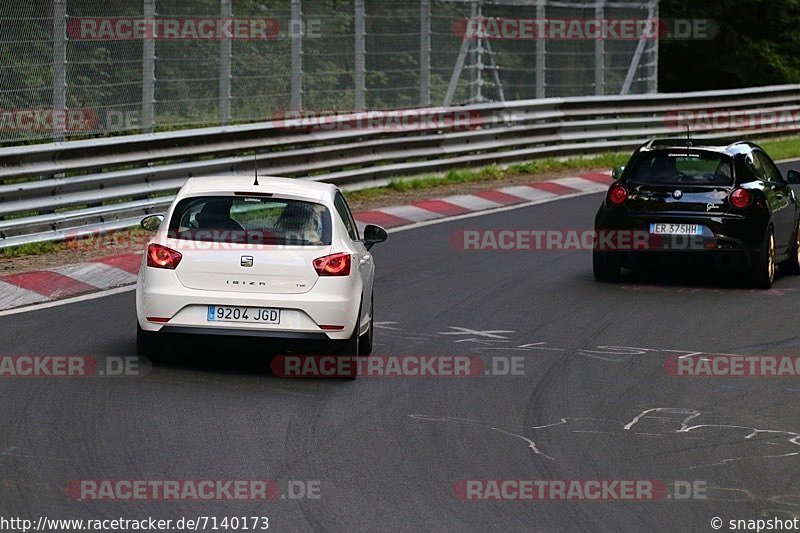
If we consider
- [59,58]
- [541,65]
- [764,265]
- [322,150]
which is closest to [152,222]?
[59,58]

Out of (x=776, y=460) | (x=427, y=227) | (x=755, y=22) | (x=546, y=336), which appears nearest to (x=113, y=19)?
(x=427, y=227)

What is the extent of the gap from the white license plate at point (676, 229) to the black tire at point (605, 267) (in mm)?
595

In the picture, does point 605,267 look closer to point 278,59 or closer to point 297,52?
point 278,59

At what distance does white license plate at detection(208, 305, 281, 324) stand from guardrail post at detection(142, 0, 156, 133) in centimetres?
809

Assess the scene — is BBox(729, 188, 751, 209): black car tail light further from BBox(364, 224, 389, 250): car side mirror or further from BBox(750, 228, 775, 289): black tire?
BBox(364, 224, 389, 250): car side mirror

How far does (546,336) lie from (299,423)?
13.2 feet

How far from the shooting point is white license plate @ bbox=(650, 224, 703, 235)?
1568 centimetres

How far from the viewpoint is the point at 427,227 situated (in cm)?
2003

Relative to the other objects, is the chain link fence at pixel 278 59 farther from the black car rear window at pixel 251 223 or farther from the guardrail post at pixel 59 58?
the black car rear window at pixel 251 223

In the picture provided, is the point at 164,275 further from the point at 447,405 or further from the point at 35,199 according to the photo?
the point at 35,199

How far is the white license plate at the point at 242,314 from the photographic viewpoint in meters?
10.9

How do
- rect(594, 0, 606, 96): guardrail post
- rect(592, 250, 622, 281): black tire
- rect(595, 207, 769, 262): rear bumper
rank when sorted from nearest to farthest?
rect(595, 207, 769, 262): rear bumper → rect(592, 250, 622, 281): black tire → rect(594, 0, 606, 96): guardrail post

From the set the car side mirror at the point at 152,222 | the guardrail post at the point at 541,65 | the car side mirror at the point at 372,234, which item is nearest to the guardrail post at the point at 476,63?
the guardrail post at the point at 541,65

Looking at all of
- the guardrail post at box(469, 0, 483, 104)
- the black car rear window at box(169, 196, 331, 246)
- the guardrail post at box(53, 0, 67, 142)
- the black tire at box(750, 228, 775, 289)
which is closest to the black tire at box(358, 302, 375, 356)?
the black car rear window at box(169, 196, 331, 246)
